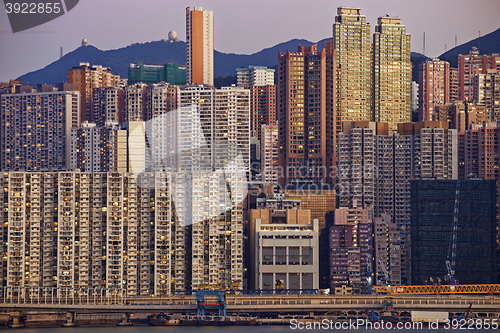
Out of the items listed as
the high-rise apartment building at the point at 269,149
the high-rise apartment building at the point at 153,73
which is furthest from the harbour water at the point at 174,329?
the high-rise apartment building at the point at 153,73

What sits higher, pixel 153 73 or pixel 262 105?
pixel 153 73

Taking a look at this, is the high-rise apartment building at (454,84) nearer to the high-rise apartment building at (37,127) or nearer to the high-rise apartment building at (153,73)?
the high-rise apartment building at (153,73)

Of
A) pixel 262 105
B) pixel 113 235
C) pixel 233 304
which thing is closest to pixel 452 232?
pixel 233 304

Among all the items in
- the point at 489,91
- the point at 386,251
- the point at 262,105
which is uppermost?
the point at 489,91

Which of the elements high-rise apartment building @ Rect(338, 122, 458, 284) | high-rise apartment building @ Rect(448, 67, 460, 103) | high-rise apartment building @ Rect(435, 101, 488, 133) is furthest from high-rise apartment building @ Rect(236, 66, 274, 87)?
high-rise apartment building @ Rect(338, 122, 458, 284)

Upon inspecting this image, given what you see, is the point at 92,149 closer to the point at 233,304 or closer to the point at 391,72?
the point at 233,304

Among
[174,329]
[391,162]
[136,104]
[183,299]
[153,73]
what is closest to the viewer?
[174,329]

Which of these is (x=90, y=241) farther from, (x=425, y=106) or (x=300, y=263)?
(x=425, y=106)

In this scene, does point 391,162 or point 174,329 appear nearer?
point 174,329
